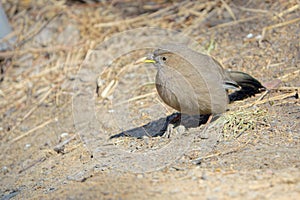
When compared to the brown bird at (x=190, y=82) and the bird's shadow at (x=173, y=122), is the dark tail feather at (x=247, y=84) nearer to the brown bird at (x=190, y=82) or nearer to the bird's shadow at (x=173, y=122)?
the bird's shadow at (x=173, y=122)

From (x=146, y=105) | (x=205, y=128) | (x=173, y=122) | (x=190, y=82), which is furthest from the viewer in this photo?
(x=146, y=105)

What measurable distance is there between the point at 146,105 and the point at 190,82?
1.31 metres

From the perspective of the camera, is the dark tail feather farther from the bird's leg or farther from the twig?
the twig

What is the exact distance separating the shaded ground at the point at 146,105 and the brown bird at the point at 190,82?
0.23 metres

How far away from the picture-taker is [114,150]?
16.8ft

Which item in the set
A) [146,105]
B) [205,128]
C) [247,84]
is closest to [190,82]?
[205,128]

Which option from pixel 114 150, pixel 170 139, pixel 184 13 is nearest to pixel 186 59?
pixel 170 139

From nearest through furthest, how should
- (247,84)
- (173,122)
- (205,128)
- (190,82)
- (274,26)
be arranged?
(205,128), (190,82), (173,122), (247,84), (274,26)

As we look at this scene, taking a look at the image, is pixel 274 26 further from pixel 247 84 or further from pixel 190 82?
pixel 190 82

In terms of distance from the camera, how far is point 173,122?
5512 mm

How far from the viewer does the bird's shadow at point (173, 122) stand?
551 centimetres

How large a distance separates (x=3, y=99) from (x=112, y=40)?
2.07m

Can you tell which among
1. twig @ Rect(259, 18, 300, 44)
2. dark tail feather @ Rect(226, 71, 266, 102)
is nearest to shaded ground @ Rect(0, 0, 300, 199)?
twig @ Rect(259, 18, 300, 44)

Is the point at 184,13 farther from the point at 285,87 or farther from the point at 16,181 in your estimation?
the point at 16,181
